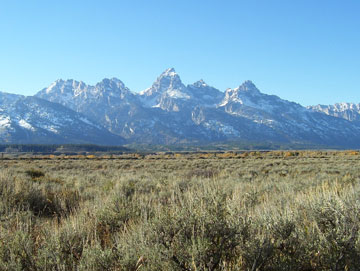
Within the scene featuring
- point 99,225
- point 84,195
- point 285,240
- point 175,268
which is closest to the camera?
point 175,268

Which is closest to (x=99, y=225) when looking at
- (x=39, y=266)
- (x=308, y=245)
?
(x=39, y=266)

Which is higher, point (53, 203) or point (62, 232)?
point (62, 232)

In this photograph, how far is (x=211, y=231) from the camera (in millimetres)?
3471

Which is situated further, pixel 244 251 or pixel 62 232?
pixel 62 232

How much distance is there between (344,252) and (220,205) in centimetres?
153

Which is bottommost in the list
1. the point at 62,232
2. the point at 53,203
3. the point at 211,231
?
the point at 53,203

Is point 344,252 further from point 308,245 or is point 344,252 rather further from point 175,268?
point 175,268

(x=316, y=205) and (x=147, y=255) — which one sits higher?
(x=316, y=205)

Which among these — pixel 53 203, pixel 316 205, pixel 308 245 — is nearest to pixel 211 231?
pixel 308 245

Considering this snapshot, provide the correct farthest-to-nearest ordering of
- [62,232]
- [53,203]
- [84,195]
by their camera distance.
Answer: [84,195]
[53,203]
[62,232]

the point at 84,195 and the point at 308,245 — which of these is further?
the point at 84,195

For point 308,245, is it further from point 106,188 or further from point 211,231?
point 106,188

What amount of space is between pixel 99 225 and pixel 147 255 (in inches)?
116

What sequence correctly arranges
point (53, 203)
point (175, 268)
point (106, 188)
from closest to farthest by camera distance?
point (175, 268), point (53, 203), point (106, 188)
